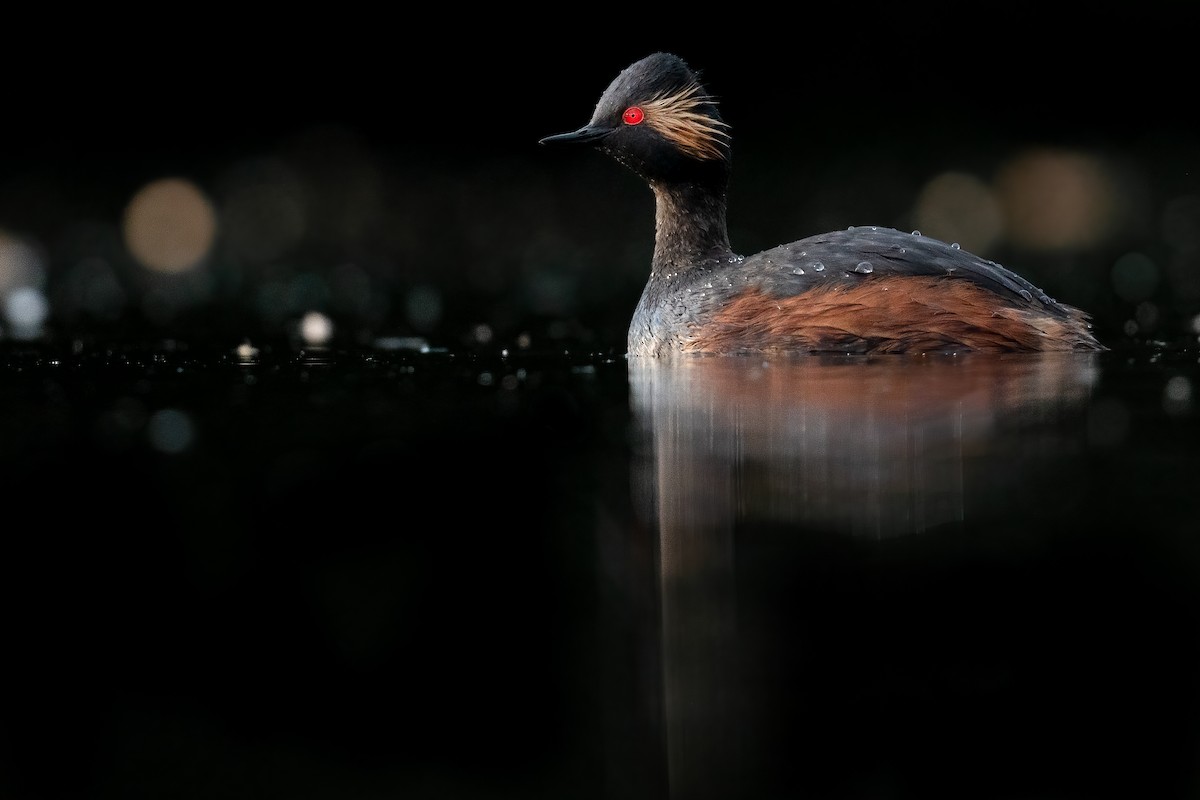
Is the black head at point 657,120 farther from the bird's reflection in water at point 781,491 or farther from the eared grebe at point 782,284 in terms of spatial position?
the bird's reflection in water at point 781,491

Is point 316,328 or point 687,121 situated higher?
point 687,121

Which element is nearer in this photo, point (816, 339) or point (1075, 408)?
point (1075, 408)

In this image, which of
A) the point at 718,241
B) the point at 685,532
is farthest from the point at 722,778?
the point at 718,241

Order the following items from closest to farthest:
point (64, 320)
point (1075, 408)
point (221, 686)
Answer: point (221, 686) < point (1075, 408) < point (64, 320)

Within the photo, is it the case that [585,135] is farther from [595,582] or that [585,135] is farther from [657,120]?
[595,582]

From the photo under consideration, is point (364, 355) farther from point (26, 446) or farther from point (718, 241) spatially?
point (26, 446)

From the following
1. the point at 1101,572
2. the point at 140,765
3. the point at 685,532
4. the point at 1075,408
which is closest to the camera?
the point at 140,765

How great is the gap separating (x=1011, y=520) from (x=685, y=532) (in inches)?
27.4

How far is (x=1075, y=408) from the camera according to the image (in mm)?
4312

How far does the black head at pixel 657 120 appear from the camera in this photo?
7906 millimetres

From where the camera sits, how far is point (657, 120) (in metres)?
7.92

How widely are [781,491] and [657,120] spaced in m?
5.33

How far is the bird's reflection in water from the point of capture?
1771mm

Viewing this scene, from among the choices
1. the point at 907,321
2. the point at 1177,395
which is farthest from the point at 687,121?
the point at 1177,395
